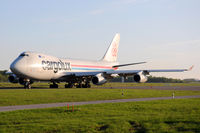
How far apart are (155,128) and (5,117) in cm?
804

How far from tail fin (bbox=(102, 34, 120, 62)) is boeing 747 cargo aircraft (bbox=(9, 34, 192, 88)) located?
8.75m

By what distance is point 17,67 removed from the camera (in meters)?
42.9

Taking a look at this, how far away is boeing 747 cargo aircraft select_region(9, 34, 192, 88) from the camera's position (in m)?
44.2

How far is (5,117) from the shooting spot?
16.0 metres

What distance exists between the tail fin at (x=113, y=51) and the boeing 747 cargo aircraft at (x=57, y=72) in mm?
8750

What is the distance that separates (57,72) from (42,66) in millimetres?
3872

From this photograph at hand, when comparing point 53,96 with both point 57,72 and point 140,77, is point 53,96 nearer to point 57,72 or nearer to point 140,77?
point 140,77

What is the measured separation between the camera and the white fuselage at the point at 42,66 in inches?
1715

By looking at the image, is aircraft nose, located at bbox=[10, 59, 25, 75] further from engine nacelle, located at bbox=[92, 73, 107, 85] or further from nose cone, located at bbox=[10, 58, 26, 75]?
engine nacelle, located at bbox=[92, 73, 107, 85]

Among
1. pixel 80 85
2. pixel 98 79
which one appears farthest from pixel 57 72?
pixel 98 79

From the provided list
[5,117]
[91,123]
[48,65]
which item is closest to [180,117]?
[91,123]

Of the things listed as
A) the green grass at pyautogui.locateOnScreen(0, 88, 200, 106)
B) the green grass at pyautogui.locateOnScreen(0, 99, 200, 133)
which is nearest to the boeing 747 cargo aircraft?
the green grass at pyautogui.locateOnScreen(0, 88, 200, 106)

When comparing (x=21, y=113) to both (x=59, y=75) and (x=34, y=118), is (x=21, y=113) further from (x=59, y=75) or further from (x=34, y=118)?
(x=59, y=75)

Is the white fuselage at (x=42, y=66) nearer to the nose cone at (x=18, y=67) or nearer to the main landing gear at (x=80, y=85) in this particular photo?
the nose cone at (x=18, y=67)
